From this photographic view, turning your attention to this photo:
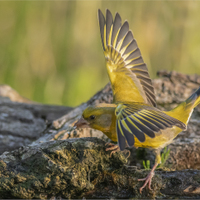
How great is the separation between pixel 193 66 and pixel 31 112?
4388 mm

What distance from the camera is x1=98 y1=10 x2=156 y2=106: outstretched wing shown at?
16.0ft

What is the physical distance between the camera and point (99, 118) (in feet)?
12.7

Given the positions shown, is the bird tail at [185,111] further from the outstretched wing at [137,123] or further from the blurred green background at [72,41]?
the blurred green background at [72,41]

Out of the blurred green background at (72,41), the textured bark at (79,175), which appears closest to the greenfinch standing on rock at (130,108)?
the textured bark at (79,175)

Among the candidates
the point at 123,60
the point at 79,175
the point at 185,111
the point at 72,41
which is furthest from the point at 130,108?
the point at 72,41

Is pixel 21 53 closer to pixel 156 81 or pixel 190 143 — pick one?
pixel 156 81

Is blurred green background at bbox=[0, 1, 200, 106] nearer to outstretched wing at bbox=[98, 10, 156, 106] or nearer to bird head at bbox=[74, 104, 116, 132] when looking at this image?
outstretched wing at bbox=[98, 10, 156, 106]

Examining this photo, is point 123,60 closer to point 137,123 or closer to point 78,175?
point 137,123

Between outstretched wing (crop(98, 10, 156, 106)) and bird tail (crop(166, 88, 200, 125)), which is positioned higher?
outstretched wing (crop(98, 10, 156, 106))

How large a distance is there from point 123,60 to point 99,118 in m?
1.53

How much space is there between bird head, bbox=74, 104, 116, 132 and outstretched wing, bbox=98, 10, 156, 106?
2.97 ft

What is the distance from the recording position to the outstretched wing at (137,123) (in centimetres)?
305

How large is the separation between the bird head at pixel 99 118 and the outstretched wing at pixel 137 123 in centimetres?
23

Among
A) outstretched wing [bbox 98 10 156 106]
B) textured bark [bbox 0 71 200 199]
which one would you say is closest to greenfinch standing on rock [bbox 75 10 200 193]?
outstretched wing [bbox 98 10 156 106]
